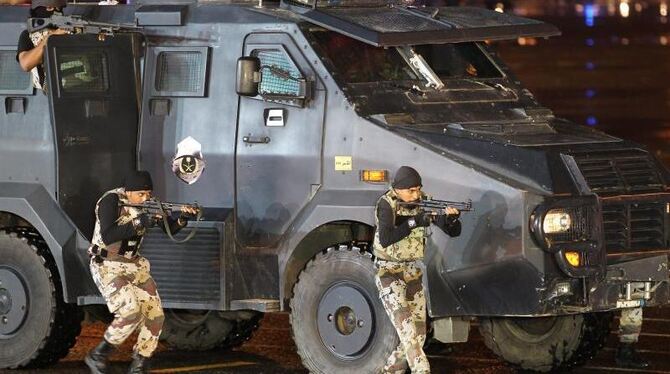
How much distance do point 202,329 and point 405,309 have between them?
2.92 metres

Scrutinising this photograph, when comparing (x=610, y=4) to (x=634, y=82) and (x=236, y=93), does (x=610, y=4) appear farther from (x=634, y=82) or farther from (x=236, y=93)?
(x=236, y=93)

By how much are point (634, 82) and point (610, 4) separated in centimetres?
3146

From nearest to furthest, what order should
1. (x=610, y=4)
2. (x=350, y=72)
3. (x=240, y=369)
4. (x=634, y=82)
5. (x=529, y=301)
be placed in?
(x=529, y=301)
(x=350, y=72)
(x=240, y=369)
(x=634, y=82)
(x=610, y=4)

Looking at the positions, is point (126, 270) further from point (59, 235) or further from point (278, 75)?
point (278, 75)

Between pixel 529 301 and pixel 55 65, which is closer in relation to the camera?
pixel 529 301

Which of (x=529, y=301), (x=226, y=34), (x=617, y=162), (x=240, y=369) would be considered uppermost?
(x=226, y=34)

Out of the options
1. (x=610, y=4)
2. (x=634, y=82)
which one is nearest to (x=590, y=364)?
(x=634, y=82)

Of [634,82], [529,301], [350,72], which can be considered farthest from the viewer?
[634,82]

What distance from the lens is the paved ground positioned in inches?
524

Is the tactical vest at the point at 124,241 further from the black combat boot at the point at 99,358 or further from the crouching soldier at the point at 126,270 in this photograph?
the black combat boot at the point at 99,358

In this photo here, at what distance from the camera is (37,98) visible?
13.6 metres

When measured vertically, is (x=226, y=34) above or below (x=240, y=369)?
above

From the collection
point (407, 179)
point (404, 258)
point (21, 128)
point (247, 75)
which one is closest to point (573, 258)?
point (404, 258)

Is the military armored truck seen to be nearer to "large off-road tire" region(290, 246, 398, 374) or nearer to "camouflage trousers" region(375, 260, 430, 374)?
"large off-road tire" region(290, 246, 398, 374)
